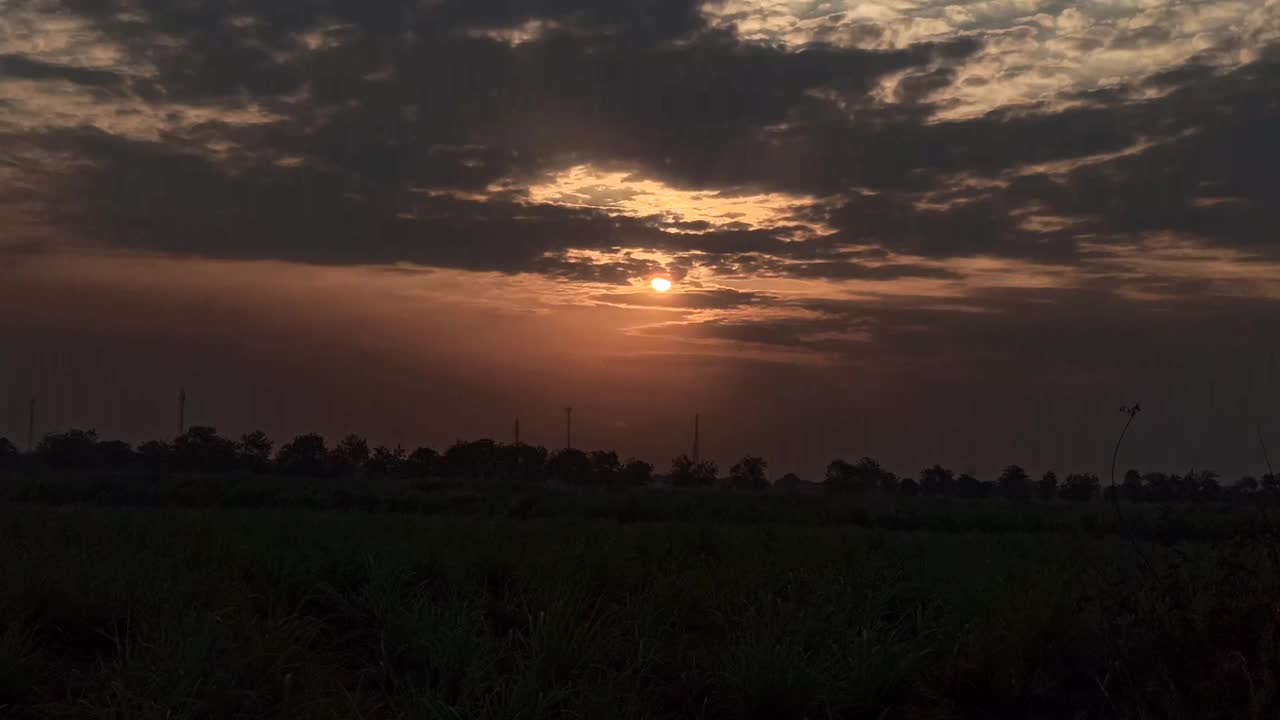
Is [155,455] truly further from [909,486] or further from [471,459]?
[909,486]

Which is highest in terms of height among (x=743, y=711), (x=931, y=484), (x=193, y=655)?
(x=193, y=655)

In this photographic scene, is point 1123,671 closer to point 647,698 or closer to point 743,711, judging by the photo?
point 743,711

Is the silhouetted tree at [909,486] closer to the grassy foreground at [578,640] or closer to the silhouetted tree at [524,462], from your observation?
the silhouetted tree at [524,462]

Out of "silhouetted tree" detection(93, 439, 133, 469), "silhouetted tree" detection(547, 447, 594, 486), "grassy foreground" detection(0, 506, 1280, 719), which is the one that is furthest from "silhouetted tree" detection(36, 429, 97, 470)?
"grassy foreground" detection(0, 506, 1280, 719)

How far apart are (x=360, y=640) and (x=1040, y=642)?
252 inches

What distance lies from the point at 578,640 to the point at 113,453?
97.4 metres

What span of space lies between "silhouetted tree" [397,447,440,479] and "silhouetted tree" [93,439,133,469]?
24.3m

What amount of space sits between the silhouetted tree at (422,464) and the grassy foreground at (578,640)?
90.0 metres

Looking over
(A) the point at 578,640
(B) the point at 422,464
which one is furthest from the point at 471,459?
(A) the point at 578,640

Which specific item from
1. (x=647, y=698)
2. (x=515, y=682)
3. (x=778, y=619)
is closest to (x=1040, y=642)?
(x=778, y=619)

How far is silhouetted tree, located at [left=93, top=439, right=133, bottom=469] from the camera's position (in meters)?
93.2

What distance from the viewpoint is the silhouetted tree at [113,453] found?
93.2m

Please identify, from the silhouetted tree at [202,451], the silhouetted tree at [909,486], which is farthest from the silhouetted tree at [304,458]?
the silhouetted tree at [909,486]

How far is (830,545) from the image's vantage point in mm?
17281
